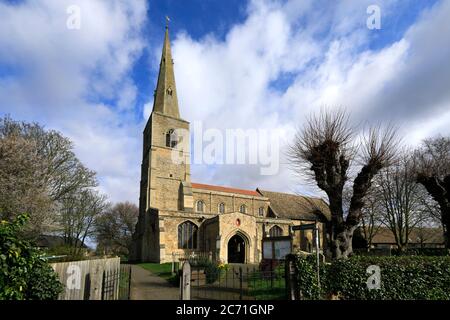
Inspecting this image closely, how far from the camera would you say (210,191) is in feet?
120

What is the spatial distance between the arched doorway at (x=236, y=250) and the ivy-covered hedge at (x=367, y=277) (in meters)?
19.5

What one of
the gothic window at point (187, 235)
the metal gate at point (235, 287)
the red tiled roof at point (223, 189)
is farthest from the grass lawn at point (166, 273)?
the red tiled roof at point (223, 189)

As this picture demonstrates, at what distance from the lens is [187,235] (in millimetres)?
27891

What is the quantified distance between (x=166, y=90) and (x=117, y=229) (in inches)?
1079

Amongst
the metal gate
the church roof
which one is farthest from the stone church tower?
the metal gate

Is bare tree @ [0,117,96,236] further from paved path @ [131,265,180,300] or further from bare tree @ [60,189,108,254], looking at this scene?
paved path @ [131,265,180,300]

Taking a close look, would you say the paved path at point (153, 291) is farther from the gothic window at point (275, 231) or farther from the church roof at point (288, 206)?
the church roof at point (288, 206)

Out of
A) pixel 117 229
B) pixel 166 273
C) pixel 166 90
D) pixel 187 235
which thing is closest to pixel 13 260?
pixel 166 273

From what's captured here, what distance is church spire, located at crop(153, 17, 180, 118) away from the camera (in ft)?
120

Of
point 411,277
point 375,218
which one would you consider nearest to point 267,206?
point 375,218

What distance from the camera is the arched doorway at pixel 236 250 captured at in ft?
91.3
